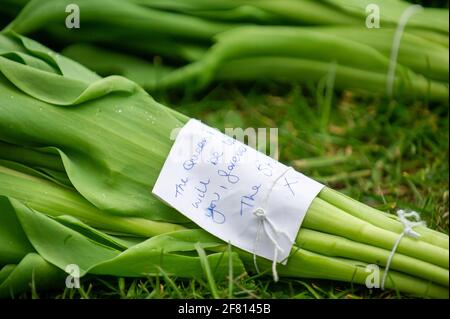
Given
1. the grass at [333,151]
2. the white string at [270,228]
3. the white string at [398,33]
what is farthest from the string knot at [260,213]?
the white string at [398,33]

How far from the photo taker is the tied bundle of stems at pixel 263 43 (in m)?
1.44

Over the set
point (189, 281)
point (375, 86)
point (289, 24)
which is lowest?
point (189, 281)

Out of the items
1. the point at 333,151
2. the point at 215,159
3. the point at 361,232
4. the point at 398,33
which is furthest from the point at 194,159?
the point at 398,33

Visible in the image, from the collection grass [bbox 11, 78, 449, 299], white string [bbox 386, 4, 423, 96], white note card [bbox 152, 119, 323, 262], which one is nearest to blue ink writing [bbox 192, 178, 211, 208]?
white note card [bbox 152, 119, 323, 262]

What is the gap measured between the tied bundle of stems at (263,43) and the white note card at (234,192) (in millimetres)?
444

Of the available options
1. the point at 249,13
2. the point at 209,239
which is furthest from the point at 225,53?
the point at 209,239

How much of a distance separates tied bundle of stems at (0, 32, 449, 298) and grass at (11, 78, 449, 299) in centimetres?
4

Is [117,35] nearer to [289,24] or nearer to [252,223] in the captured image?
[289,24]

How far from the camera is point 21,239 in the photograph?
3.29 ft

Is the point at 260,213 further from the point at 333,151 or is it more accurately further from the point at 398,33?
the point at 398,33

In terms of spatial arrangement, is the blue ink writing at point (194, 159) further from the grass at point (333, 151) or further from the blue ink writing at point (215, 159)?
the grass at point (333, 151)

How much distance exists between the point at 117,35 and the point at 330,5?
1.53ft

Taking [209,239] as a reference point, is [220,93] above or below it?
above

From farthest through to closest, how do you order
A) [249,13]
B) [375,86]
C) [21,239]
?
[375,86]
[249,13]
[21,239]
